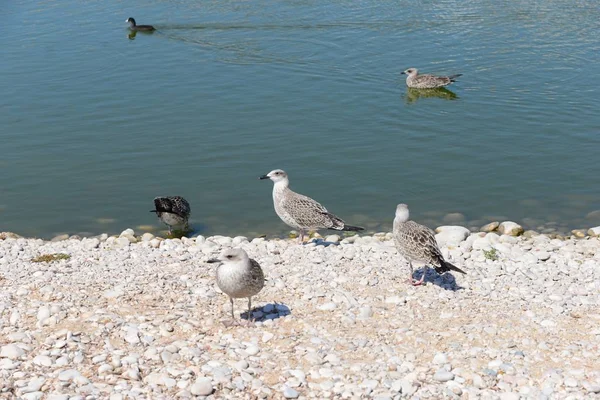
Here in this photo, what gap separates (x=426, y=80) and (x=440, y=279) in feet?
44.4

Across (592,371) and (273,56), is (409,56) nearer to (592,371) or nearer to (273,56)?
(273,56)

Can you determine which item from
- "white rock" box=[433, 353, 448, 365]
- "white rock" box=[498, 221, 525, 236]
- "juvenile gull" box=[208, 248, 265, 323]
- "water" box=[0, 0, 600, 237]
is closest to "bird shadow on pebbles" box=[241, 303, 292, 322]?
"juvenile gull" box=[208, 248, 265, 323]

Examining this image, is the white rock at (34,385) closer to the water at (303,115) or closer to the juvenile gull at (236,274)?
the juvenile gull at (236,274)

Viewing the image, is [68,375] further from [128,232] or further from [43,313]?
[128,232]

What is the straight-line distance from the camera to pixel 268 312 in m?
12.0

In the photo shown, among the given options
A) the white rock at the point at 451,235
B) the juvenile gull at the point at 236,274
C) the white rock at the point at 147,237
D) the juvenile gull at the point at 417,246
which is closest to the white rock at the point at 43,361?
the juvenile gull at the point at 236,274

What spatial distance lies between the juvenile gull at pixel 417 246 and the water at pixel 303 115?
14.5ft

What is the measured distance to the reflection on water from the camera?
25.9 m

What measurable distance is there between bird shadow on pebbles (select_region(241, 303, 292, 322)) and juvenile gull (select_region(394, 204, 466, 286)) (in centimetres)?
260

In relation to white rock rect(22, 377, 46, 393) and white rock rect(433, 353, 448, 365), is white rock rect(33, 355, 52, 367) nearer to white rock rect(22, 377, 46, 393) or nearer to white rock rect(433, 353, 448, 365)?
white rock rect(22, 377, 46, 393)

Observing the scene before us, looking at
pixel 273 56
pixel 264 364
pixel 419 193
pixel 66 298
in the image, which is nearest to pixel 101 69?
pixel 273 56

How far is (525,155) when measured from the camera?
70.0 feet

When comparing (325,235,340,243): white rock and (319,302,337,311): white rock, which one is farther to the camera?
(325,235,340,243): white rock

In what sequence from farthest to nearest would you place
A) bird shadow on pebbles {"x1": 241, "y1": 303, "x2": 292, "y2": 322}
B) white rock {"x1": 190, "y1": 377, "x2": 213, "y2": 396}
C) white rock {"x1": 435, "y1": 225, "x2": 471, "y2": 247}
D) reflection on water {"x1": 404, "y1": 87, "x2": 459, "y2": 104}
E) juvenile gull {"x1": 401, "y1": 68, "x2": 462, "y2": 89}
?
juvenile gull {"x1": 401, "y1": 68, "x2": 462, "y2": 89}
reflection on water {"x1": 404, "y1": 87, "x2": 459, "y2": 104}
white rock {"x1": 435, "y1": 225, "x2": 471, "y2": 247}
bird shadow on pebbles {"x1": 241, "y1": 303, "x2": 292, "y2": 322}
white rock {"x1": 190, "y1": 377, "x2": 213, "y2": 396}
